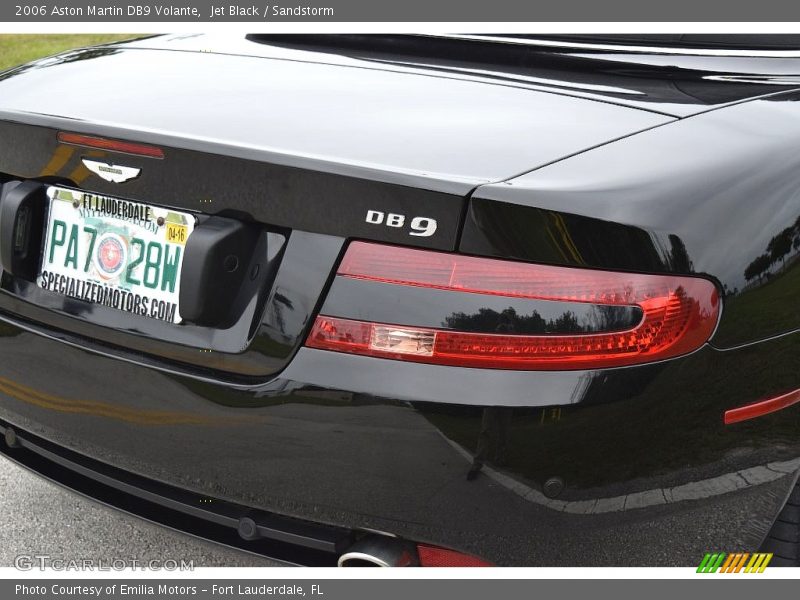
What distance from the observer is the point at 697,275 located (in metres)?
1.70

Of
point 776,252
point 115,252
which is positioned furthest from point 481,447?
point 115,252

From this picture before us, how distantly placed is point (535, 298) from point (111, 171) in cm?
94

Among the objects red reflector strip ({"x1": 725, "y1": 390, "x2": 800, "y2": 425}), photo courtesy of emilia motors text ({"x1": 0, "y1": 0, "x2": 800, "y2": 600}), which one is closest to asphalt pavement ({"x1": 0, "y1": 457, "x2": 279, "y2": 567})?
photo courtesy of emilia motors text ({"x1": 0, "y1": 0, "x2": 800, "y2": 600})

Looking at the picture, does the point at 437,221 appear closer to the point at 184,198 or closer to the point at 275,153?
the point at 275,153

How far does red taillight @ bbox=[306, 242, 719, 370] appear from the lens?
165 centimetres

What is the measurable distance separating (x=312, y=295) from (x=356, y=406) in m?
0.23

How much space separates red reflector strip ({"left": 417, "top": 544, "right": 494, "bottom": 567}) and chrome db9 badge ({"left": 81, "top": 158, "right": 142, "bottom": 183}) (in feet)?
3.11

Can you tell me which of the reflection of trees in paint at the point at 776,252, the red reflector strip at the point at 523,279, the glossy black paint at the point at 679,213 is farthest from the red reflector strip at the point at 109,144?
the reflection of trees in paint at the point at 776,252

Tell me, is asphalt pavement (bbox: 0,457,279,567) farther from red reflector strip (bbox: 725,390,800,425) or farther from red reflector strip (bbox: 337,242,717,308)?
red reflector strip (bbox: 725,390,800,425)

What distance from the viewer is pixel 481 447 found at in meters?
1.65

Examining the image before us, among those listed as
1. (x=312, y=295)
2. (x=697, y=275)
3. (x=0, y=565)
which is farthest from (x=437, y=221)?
(x=0, y=565)

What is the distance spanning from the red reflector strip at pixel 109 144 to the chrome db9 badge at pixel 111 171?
0.03 m

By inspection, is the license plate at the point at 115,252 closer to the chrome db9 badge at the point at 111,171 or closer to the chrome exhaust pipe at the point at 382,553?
the chrome db9 badge at the point at 111,171

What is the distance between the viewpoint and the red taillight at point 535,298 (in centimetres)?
165
